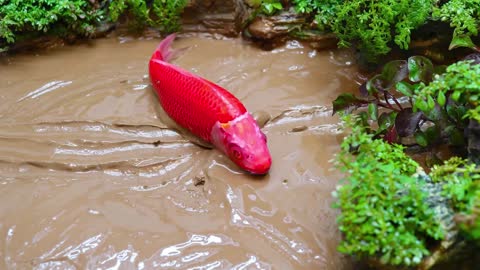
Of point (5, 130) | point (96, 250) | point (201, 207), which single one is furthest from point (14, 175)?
point (201, 207)

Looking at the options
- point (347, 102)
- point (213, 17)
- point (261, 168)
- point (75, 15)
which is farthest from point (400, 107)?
point (75, 15)

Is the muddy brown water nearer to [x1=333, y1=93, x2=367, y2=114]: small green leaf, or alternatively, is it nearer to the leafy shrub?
[x1=333, y1=93, x2=367, y2=114]: small green leaf

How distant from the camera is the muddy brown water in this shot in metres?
3.09

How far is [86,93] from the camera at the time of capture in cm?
453

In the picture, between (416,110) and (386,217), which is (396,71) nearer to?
(416,110)

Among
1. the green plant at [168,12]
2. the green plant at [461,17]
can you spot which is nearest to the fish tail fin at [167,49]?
the green plant at [168,12]

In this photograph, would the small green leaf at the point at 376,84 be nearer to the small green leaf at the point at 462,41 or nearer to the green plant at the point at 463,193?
the small green leaf at the point at 462,41

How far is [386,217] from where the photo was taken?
240 centimetres

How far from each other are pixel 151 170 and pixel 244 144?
0.79m

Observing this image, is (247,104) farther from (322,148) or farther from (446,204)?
(446,204)

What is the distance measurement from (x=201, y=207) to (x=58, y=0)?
9.56ft

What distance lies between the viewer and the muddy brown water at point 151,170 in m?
3.09

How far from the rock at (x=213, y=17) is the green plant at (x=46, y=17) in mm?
976

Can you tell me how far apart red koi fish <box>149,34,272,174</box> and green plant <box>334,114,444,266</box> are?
1.05 meters
